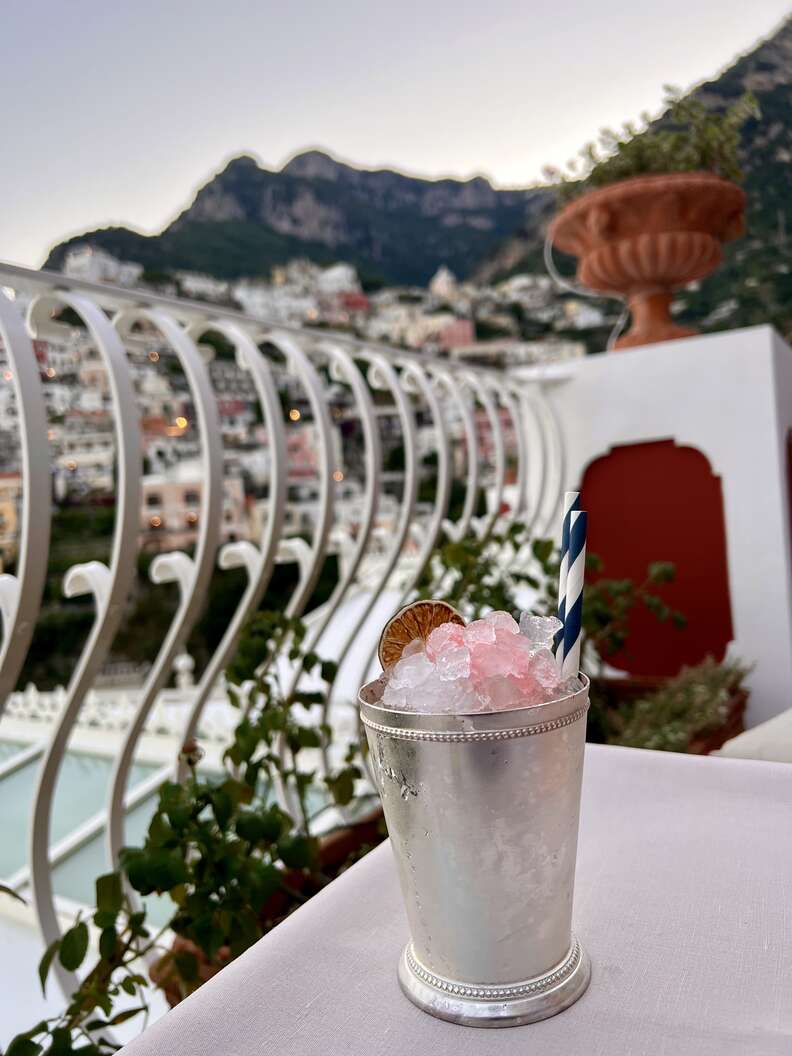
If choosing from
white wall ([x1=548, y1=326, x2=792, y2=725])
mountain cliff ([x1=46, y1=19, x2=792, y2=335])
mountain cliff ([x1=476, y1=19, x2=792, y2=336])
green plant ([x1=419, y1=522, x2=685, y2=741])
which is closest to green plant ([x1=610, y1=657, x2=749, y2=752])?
green plant ([x1=419, y1=522, x2=685, y2=741])

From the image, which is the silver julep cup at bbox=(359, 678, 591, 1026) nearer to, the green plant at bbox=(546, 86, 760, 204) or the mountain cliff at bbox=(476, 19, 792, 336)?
the green plant at bbox=(546, 86, 760, 204)

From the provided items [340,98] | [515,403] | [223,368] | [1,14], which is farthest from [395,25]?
[515,403]

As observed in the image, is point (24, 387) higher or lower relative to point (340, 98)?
lower

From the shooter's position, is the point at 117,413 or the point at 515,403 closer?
the point at 117,413

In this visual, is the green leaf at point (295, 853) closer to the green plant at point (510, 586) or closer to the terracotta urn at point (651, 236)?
the green plant at point (510, 586)

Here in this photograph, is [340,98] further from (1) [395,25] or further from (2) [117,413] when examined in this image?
(2) [117,413]

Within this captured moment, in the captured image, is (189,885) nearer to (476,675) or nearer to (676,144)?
(476,675)

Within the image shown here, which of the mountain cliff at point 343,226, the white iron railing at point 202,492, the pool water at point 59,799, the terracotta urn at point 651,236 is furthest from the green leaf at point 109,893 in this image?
the mountain cliff at point 343,226
